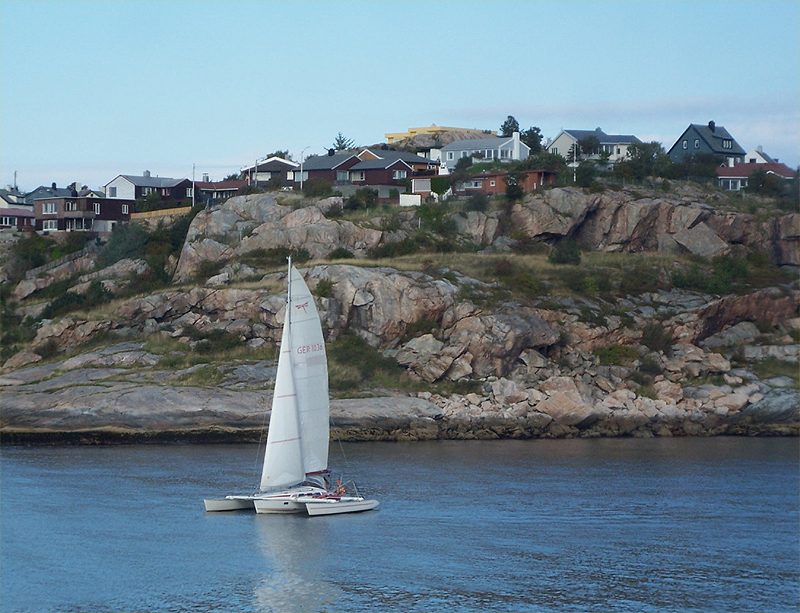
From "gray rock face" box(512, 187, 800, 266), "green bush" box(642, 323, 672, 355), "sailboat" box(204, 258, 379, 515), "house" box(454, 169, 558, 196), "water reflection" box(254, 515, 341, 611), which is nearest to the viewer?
"water reflection" box(254, 515, 341, 611)

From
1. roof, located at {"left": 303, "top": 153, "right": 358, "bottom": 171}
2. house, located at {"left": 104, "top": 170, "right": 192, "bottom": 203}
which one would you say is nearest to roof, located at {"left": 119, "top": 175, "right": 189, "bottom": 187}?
house, located at {"left": 104, "top": 170, "right": 192, "bottom": 203}

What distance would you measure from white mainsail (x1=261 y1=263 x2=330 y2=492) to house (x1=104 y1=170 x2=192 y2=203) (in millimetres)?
65128

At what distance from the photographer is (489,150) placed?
364 ft

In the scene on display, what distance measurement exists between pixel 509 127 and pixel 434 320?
7031cm

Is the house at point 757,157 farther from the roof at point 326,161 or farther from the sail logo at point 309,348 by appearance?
the sail logo at point 309,348

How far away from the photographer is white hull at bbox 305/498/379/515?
41719 millimetres

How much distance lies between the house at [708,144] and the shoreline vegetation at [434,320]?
18506 mm

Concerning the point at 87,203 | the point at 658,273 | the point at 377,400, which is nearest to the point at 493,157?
the point at 658,273

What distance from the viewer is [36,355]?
237 feet

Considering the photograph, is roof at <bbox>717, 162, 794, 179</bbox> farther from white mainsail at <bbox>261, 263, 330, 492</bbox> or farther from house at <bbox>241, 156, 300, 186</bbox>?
white mainsail at <bbox>261, 263, 330, 492</bbox>

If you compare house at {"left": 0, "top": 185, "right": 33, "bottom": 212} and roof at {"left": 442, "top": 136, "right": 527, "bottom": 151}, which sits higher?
roof at {"left": 442, "top": 136, "right": 527, "bottom": 151}

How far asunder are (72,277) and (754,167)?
66.3 m

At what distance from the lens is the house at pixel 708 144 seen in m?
110

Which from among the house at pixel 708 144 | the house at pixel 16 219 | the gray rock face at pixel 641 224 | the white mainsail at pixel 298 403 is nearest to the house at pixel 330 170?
the gray rock face at pixel 641 224
